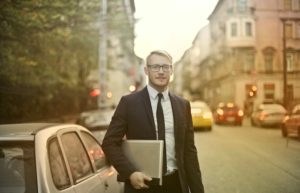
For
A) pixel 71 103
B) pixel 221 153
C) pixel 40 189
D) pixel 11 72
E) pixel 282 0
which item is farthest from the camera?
pixel 71 103

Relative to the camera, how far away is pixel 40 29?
Answer: 51.8ft

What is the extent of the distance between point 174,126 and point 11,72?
1536 centimetres

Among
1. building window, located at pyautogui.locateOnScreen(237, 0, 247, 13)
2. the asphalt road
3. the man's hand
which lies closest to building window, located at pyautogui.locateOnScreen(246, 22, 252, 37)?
building window, located at pyautogui.locateOnScreen(237, 0, 247, 13)

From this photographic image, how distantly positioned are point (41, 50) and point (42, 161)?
1554 centimetres

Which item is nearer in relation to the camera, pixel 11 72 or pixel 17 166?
pixel 17 166

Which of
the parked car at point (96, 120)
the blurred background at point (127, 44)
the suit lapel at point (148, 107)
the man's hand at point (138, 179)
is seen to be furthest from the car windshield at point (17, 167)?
the parked car at point (96, 120)

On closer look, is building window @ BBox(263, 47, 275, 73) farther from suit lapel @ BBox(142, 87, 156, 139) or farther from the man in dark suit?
suit lapel @ BBox(142, 87, 156, 139)

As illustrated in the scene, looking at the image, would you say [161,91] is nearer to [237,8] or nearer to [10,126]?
[10,126]

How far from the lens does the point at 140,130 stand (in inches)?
142

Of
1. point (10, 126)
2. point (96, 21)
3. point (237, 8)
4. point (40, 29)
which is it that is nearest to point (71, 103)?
point (96, 21)

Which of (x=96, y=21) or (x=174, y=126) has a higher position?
(x=96, y=21)

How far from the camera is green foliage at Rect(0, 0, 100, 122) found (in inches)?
570

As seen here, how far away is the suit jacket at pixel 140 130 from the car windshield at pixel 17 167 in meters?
0.53

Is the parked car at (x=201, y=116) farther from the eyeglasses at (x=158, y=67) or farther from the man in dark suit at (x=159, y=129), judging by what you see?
the eyeglasses at (x=158, y=67)
